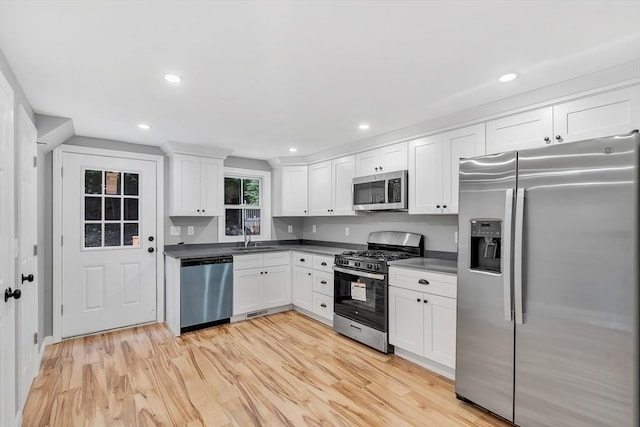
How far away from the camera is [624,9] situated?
1.44m

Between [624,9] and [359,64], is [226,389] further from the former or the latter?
[624,9]

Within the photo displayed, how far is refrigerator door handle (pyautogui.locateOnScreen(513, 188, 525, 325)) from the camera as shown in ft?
6.57

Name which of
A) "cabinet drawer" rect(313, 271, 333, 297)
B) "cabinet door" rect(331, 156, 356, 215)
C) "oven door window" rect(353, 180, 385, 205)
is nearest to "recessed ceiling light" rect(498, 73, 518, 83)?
"oven door window" rect(353, 180, 385, 205)

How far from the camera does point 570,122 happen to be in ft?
7.25

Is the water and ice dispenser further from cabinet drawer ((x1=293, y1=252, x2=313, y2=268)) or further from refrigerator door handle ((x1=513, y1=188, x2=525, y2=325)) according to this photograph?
cabinet drawer ((x1=293, y1=252, x2=313, y2=268))

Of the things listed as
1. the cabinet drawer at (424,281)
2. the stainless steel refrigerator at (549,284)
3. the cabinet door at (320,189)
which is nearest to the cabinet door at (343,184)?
the cabinet door at (320,189)

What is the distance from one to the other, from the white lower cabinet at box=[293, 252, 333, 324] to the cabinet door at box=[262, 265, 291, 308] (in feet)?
0.34

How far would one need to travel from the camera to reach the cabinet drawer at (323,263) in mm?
3938

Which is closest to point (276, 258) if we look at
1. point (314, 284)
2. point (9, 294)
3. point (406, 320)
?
point (314, 284)

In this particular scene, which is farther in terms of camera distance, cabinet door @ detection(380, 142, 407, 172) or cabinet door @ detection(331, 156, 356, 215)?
cabinet door @ detection(331, 156, 356, 215)

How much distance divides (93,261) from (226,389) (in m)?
2.34

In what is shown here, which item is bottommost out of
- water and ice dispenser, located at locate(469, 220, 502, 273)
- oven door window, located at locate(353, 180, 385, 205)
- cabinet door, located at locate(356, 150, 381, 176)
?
water and ice dispenser, located at locate(469, 220, 502, 273)

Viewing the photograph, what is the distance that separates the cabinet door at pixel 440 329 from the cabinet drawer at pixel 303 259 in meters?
1.80

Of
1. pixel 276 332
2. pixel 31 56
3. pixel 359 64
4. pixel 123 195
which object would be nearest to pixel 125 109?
pixel 31 56
